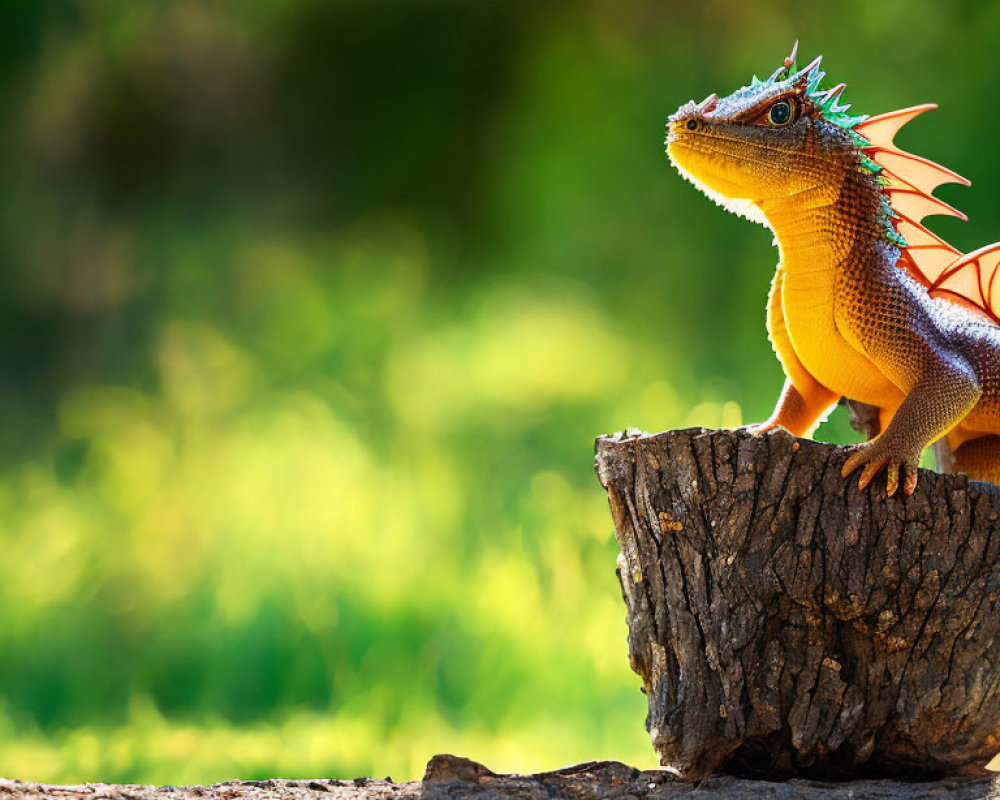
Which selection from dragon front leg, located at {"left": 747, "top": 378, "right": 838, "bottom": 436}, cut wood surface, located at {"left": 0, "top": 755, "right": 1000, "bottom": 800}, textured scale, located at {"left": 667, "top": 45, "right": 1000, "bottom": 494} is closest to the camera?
cut wood surface, located at {"left": 0, "top": 755, "right": 1000, "bottom": 800}

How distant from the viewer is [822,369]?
5.08ft

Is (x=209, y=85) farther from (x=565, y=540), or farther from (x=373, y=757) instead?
(x=373, y=757)

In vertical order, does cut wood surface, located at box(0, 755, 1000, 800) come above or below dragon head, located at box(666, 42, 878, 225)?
below

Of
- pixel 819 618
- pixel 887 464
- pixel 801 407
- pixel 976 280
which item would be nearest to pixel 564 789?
pixel 819 618

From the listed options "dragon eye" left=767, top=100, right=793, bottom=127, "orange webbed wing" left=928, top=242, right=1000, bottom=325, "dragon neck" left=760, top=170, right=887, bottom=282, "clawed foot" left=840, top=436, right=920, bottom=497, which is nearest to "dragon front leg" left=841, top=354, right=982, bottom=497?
"clawed foot" left=840, top=436, right=920, bottom=497

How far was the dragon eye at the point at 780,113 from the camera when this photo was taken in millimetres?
1459

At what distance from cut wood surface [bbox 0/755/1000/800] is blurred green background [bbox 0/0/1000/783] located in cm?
102

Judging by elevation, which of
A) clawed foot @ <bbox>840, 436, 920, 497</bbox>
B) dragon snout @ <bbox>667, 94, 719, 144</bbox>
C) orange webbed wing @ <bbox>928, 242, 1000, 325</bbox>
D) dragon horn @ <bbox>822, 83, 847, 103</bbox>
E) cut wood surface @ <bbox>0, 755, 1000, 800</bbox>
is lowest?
cut wood surface @ <bbox>0, 755, 1000, 800</bbox>

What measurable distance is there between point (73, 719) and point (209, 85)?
1.74 m

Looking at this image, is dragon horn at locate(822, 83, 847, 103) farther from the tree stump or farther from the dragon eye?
the tree stump

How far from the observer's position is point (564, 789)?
131cm

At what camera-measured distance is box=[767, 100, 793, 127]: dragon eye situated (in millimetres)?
1459

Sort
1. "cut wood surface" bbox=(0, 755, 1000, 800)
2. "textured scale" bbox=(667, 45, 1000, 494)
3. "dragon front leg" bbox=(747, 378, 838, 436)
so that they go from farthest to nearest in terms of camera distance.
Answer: "dragon front leg" bbox=(747, 378, 838, 436), "textured scale" bbox=(667, 45, 1000, 494), "cut wood surface" bbox=(0, 755, 1000, 800)

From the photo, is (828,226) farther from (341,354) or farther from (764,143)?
(341,354)
